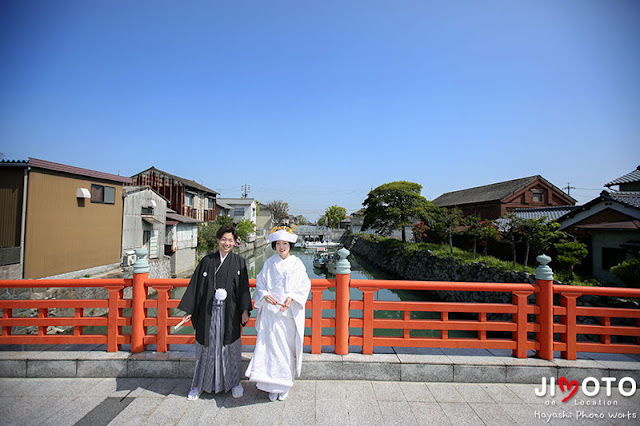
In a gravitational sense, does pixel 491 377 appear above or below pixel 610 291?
below

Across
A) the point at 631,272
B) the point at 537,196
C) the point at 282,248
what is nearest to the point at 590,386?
the point at 282,248

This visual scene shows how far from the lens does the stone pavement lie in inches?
109

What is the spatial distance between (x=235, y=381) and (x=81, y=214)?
13.0m

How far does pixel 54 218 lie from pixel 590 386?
1540 cm

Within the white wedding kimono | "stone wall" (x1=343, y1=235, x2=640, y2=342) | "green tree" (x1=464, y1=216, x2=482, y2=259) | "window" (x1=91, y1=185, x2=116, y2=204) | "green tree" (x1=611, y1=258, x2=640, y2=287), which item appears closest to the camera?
the white wedding kimono

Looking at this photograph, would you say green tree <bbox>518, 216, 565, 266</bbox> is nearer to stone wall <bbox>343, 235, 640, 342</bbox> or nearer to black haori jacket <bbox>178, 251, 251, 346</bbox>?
stone wall <bbox>343, 235, 640, 342</bbox>

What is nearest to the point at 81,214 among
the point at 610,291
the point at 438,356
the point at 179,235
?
the point at 179,235

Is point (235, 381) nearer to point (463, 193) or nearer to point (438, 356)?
point (438, 356)

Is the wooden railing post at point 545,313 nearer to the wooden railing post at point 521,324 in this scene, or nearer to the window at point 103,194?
the wooden railing post at point 521,324

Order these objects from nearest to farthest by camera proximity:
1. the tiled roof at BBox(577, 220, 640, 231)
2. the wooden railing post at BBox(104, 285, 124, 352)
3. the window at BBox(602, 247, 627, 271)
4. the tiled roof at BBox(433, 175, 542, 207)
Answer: the wooden railing post at BBox(104, 285, 124, 352) < the tiled roof at BBox(577, 220, 640, 231) < the window at BBox(602, 247, 627, 271) < the tiled roof at BBox(433, 175, 542, 207)

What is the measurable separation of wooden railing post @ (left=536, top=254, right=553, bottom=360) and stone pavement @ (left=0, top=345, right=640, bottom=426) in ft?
0.55

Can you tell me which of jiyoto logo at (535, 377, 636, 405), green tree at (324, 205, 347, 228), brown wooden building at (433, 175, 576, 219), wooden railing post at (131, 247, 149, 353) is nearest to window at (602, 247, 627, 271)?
jiyoto logo at (535, 377, 636, 405)

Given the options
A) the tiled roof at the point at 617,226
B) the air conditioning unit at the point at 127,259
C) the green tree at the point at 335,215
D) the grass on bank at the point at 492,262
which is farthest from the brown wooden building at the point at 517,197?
the green tree at the point at 335,215

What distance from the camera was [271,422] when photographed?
8.70 feet
